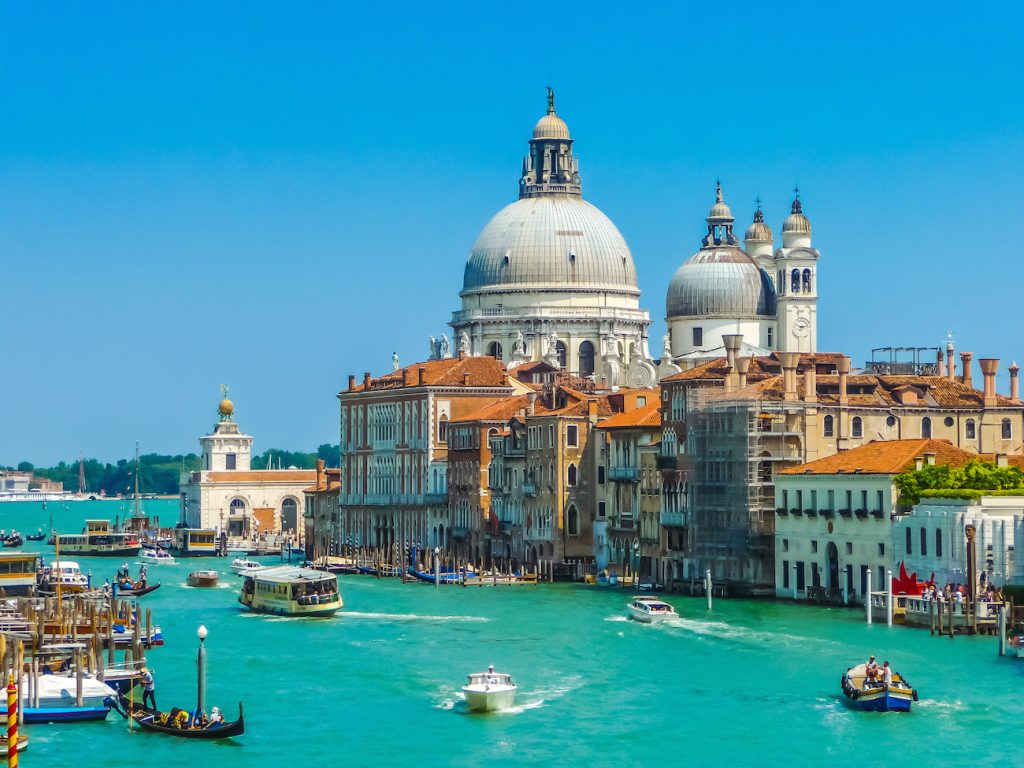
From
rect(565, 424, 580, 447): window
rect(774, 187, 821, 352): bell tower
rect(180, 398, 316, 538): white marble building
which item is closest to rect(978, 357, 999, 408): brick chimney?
rect(565, 424, 580, 447): window

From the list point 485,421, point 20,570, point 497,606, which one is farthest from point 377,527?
point 20,570

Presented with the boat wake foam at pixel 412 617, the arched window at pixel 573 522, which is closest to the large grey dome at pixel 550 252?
the arched window at pixel 573 522

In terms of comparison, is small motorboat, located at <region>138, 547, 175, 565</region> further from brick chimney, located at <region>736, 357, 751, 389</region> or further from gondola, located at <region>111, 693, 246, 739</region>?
gondola, located at <region>111, 693, 246, 739</region>

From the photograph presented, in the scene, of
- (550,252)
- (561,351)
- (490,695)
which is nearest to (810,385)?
(490,695)

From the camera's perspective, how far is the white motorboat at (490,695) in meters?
40.5

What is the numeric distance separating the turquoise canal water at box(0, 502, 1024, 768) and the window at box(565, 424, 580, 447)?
1262 cm

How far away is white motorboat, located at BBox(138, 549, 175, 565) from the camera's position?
91.5 meters

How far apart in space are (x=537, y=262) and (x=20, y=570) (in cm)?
4648

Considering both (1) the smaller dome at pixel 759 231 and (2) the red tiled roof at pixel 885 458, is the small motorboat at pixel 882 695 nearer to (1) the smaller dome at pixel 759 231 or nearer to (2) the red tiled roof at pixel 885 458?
(2) the red tiled roof at pixel 885 458

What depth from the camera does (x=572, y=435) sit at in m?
72.4

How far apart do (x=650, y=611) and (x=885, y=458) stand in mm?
6823

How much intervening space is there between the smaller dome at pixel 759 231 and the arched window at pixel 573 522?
2741 cm

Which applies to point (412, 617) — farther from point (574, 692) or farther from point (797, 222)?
point (797, 222)

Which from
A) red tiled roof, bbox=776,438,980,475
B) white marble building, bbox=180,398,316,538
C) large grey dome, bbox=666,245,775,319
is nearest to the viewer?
red tiled roof, bbox=776,438,980,475
